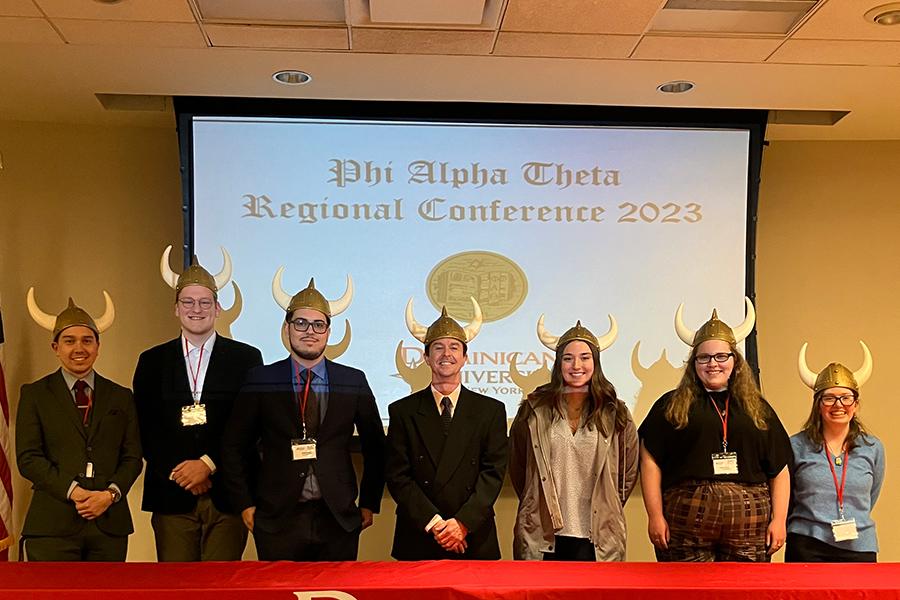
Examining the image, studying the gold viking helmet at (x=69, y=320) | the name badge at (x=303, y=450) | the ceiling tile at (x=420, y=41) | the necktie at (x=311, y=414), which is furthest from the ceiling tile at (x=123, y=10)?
the name badge at (x=303, y=450)

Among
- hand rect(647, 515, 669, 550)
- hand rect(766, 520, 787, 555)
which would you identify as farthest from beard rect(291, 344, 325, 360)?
hand rect(766, 520, 787, 555)

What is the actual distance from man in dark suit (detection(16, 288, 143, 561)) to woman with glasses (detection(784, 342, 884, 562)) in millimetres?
2548

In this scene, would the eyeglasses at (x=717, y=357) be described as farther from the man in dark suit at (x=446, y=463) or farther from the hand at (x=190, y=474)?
the hand at (x=190, y=474)

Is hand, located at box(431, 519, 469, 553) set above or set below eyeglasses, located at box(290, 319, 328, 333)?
A: below

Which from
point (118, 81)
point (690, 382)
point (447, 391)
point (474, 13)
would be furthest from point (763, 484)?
point (118, 81)

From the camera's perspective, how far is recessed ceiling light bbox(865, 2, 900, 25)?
3475 millimetres

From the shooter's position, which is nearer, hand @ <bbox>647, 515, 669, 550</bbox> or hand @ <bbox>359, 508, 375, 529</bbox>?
hand @ <bbox>647, 515, 669, 550</bbox>

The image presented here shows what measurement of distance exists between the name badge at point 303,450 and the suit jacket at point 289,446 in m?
0.02

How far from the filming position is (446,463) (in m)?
3.51

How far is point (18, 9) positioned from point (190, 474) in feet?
5.91

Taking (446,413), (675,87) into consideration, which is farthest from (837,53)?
(446,413)

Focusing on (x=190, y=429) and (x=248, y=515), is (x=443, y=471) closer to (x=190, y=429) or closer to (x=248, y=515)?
(x=248, y=515)

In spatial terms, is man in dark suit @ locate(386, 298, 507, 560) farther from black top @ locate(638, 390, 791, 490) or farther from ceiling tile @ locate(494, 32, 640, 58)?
ceiling tile @ locate(494, 32, 640, 58)

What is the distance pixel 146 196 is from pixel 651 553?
3.19m
